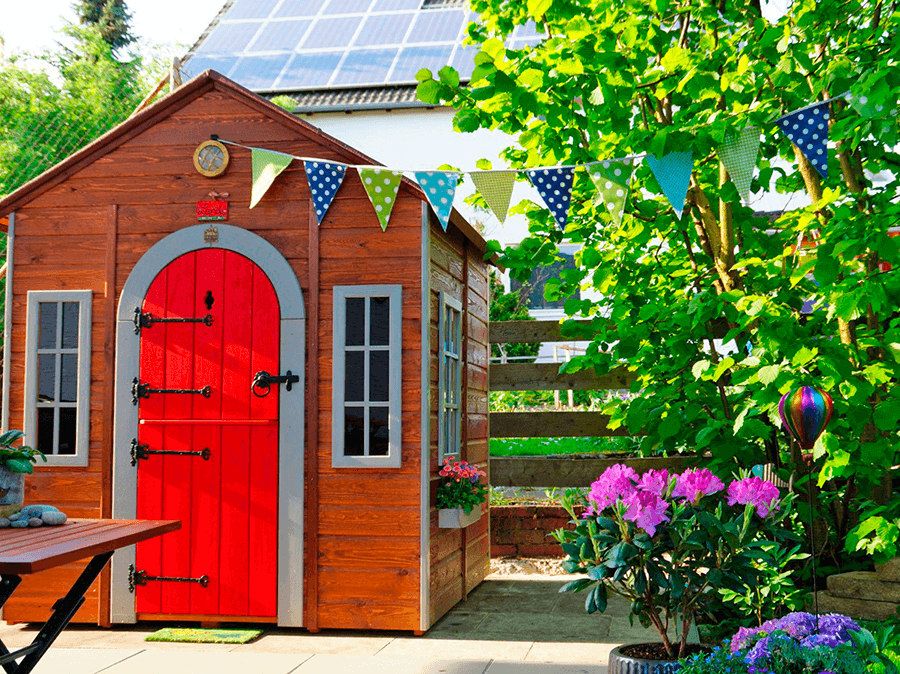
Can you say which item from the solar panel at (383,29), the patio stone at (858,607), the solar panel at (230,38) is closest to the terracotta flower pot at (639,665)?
the patio stone at (858,607)

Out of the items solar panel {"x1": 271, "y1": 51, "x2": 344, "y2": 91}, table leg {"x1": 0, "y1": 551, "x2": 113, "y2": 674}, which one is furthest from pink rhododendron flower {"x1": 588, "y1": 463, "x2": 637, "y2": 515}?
solar panel {"x1": 271, "y1": 51, "x2": 344, "y2": 91}

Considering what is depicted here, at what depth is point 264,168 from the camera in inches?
216

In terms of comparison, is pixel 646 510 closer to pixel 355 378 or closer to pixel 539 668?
pixel 539 668

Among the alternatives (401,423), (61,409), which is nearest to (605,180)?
(401,423)

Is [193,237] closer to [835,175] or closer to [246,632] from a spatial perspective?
[246,632]

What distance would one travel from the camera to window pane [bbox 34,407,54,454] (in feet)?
18.9

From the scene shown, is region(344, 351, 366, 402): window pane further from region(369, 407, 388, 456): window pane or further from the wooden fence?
the wooden fence

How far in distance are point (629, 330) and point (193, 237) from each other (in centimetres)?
265

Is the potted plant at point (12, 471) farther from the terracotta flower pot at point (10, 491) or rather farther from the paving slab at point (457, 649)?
the paving slab at point (457, 649)

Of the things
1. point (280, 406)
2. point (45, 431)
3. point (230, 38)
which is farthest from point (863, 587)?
point (230, 38)

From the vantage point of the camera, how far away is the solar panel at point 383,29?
14.3 metres

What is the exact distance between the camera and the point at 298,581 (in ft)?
17.8

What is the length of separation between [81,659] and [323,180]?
288cm

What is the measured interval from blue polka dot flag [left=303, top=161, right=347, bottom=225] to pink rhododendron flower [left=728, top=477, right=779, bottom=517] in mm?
2914
